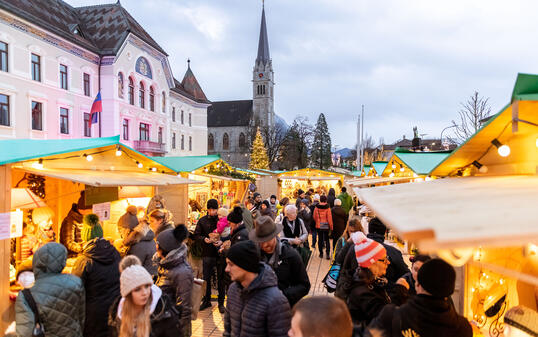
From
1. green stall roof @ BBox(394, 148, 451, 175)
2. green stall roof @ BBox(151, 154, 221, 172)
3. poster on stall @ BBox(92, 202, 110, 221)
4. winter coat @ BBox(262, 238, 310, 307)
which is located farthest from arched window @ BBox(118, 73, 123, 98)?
winter coat @ BBox(262, 238, 310, 307)

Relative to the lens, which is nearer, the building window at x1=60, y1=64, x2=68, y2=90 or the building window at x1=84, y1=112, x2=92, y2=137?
the building window at x1=60, y1=64, x2=68, y2=90

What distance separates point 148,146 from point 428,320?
30877 mm

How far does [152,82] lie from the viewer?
3153 cm

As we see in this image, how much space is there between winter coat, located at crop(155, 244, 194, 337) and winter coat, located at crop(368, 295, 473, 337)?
2.06m

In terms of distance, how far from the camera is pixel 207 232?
6.33 m

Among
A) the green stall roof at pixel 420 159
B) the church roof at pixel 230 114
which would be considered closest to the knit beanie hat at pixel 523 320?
the green stall roof at pixel 420 159

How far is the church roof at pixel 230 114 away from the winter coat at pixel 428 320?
69.4 m

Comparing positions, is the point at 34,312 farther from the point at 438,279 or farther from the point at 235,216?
the point at 438,279

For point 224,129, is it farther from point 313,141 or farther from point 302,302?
point 302,302

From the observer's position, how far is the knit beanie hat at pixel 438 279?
7.32ft

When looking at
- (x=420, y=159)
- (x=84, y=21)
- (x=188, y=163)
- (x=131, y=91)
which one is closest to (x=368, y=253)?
(x=420, y=159)

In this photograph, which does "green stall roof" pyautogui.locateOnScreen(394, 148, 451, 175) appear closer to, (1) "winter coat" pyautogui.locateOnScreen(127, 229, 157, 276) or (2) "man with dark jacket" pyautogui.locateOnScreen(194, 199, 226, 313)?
(2) "man with dark jacket" pyautogui.locateOnScreen(194, 199, 226, 313)

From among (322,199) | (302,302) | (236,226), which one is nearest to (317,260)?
(322,199)

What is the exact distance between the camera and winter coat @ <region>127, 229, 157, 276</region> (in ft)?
16.7
